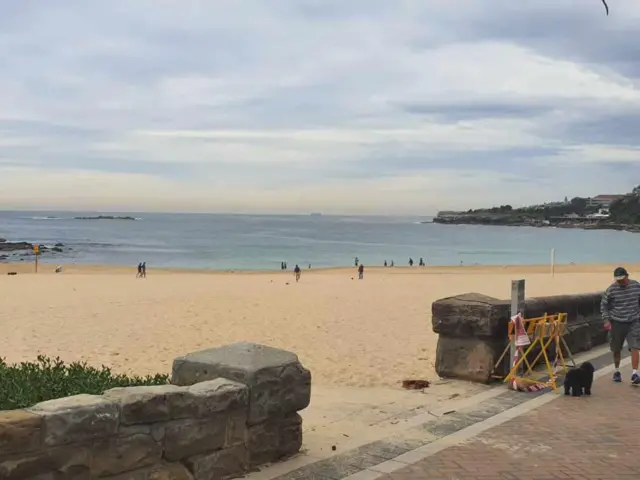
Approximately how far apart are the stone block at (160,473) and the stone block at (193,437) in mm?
56

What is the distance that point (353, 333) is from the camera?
1397cm

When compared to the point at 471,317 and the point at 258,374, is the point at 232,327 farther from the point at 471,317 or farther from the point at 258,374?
the point at 258,374

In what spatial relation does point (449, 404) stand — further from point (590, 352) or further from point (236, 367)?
point (590, 352)

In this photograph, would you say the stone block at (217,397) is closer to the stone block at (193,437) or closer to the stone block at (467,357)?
the stone block at (193,437)

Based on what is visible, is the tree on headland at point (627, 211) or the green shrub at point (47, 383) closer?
the green shrub at point (47, 383)

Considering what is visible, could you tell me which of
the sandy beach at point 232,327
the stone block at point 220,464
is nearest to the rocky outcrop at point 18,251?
the sandy beach at point 232,327

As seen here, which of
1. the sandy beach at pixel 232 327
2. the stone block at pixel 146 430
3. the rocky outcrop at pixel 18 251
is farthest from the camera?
the rocky outcrop at pixel 18 251

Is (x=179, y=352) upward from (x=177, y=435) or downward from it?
downward

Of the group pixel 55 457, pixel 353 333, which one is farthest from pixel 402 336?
pixel 55 457

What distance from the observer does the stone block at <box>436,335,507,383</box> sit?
8.41m

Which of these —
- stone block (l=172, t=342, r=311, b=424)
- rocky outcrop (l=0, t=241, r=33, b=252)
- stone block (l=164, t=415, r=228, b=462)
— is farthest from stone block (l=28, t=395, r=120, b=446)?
rocky outcrop (l=0, t=241, r=33, b=252)

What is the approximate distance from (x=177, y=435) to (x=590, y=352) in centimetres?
841

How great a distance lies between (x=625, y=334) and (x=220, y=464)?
239 inches

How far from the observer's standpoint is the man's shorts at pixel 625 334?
332 inches
